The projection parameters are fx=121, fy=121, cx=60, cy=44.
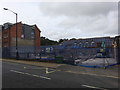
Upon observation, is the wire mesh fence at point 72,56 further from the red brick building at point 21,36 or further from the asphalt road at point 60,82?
the red brick building at point 21,36

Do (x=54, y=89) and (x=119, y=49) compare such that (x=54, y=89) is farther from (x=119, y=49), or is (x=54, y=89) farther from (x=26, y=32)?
(x=26, y=32)

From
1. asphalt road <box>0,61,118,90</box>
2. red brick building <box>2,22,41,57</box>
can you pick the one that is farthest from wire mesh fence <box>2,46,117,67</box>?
red brick building <box>2,22,41,57</box>

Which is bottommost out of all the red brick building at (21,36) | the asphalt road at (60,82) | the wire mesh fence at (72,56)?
the asphalt road at (60,82)

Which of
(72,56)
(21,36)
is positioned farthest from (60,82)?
(21,36)

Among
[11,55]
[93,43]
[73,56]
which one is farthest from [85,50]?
[93,43]

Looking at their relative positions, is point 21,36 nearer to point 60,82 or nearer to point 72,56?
point 72,56

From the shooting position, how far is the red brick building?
44.0m

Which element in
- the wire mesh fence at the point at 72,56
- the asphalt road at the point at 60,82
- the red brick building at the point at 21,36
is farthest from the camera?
the red brick building at the point at 21,36

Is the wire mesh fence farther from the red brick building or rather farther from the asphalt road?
the red brick building

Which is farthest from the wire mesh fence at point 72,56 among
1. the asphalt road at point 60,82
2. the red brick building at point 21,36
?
the red brick building at point 21,36

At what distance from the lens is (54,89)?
20.3 ft

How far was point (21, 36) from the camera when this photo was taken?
47.3 m

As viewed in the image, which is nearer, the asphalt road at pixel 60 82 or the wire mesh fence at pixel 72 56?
the asphalt road at pixel 60 82

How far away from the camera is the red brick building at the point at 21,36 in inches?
1731
